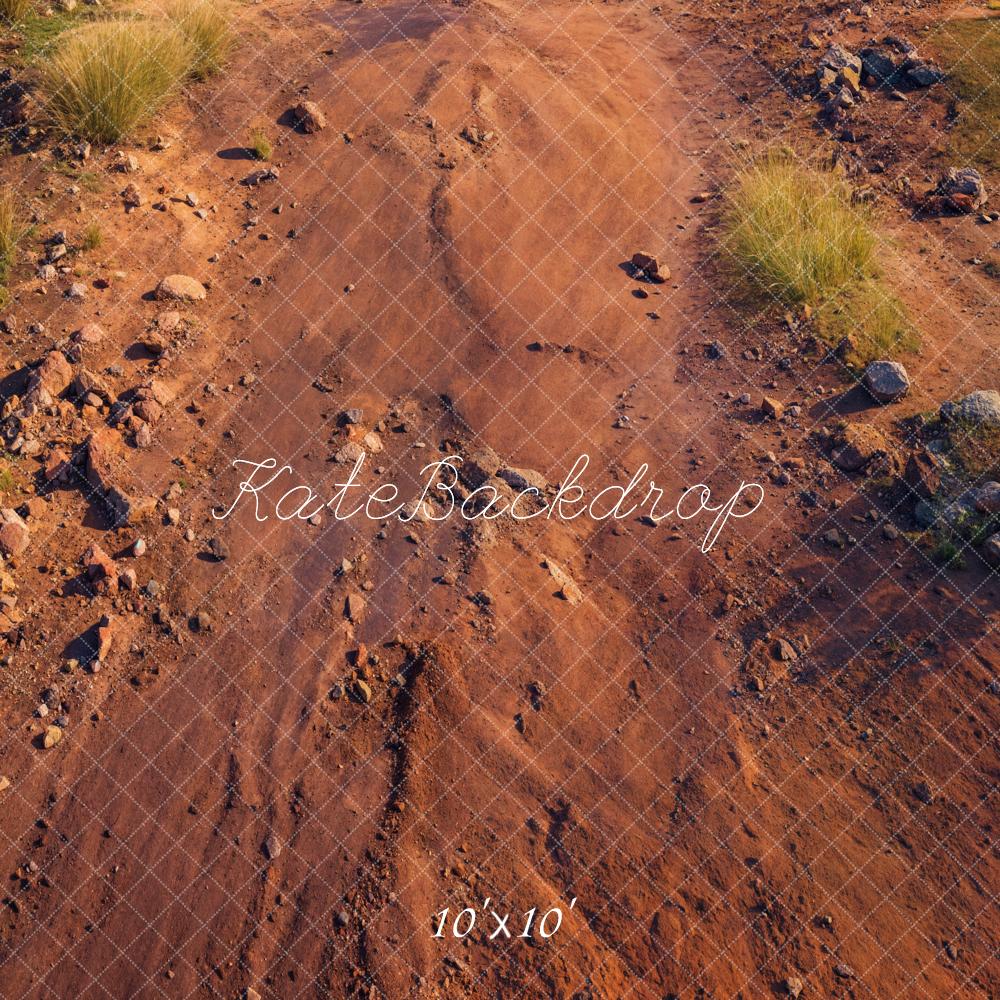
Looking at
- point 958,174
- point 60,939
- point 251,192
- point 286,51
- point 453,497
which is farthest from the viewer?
point 286,51

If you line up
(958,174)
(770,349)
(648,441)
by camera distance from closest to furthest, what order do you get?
(648,441), (770,349), (958,174)

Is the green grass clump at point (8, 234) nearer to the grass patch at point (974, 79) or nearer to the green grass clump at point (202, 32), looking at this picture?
the green grass clump at point (202, 32)

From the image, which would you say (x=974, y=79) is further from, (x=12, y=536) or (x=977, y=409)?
(x=12, y=536)

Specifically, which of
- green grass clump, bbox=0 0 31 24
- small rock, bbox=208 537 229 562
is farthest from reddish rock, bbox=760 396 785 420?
green grass clump, bbox=0 0 31 24

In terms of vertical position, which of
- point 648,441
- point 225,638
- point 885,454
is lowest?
point 225,638

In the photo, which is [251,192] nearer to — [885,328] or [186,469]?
[186,469]

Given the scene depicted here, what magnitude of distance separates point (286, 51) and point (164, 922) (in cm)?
1044

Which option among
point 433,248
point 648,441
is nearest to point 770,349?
point 648,441

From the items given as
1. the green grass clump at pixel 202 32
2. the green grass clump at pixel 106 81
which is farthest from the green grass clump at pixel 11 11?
the green grass clump at pixel 202 32

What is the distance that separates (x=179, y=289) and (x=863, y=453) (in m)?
6.51

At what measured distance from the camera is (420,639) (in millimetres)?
6633

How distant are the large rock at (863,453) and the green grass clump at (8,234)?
787 cm

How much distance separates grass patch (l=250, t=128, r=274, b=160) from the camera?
998 centimetres

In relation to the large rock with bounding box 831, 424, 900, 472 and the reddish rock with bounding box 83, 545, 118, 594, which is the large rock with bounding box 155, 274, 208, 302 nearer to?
the reddish rock with bounding box 83, 545, 118, 594
